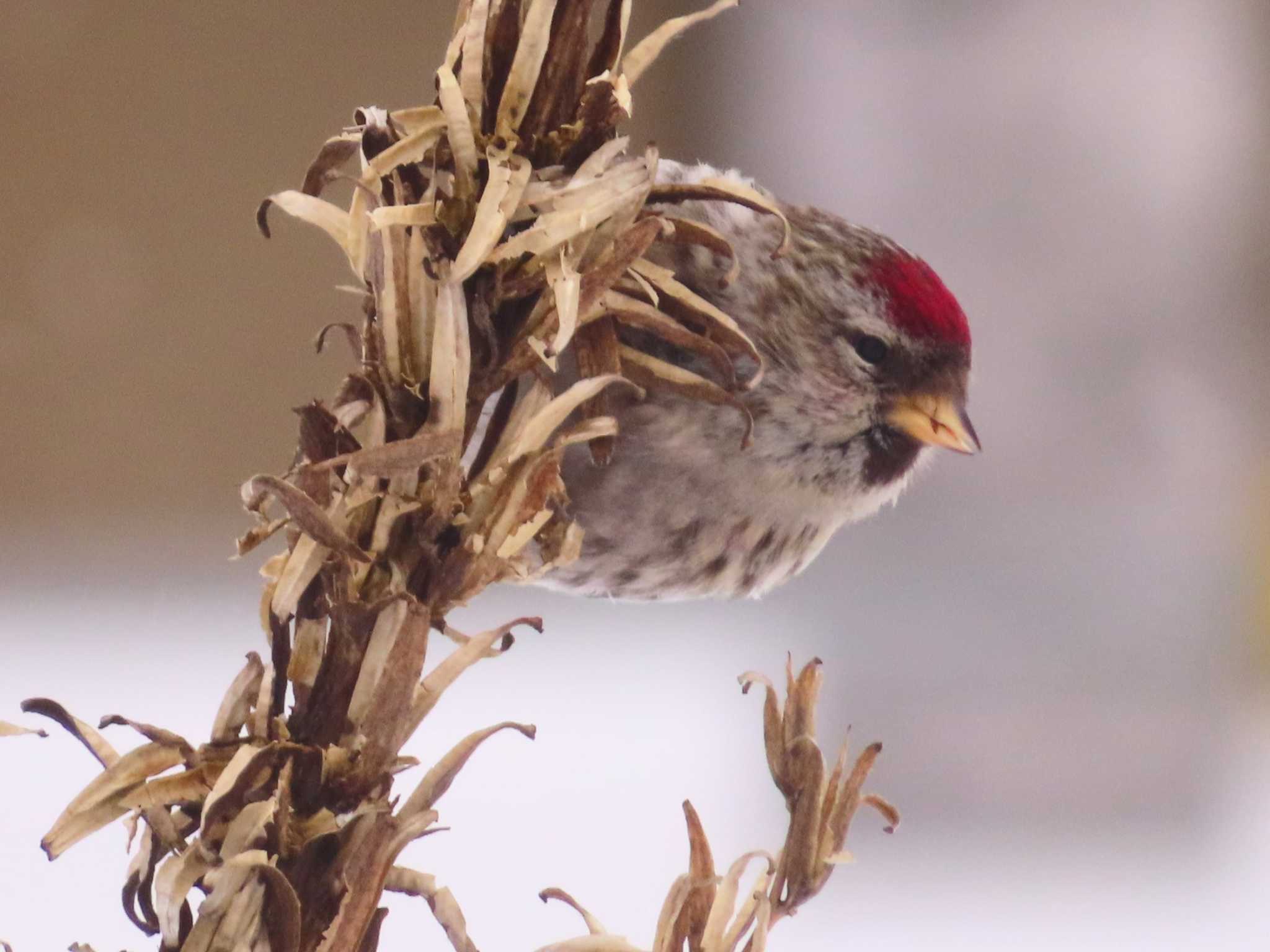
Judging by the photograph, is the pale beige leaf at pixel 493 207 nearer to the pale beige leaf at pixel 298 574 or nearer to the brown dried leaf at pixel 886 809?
the pale beige leaf at pixel 298 574

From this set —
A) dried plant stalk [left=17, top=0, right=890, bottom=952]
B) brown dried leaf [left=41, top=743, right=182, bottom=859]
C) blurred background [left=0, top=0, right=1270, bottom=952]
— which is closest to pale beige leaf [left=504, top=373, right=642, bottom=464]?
dried plant stalk [left=17, top=0, right=890, bottom=952]

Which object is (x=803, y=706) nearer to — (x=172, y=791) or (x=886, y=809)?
(x=886, y=809)

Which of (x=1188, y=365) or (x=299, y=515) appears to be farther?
(x=1188, y=365)

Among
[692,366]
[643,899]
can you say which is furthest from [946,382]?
[643,899]

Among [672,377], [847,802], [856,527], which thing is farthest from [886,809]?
[856,527]

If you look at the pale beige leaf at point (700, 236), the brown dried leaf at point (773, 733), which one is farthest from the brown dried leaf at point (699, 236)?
the brown dried leaf at point (773, 733)

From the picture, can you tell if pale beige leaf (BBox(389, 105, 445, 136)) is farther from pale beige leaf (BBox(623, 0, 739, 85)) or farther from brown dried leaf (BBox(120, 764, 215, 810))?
brown dried leaf (BBox(120, 764, 215, 810))

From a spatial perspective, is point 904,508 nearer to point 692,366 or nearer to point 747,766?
point 747,766
